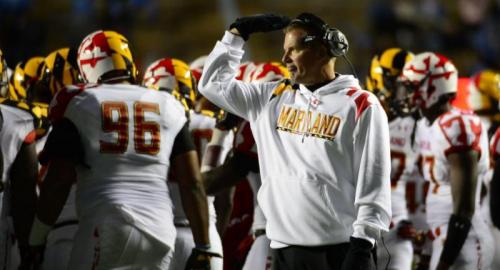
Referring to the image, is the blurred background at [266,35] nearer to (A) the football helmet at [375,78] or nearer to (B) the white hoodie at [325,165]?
(A) the football helmet at [375,78]

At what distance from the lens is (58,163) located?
510 centimetres

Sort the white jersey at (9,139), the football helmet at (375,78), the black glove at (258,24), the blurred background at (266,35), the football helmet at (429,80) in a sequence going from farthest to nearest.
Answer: the blurred background at (266,35) < the football helmet at (375,78) < the football helmet at (429,80) < the white jersey at (9,139) < the black glove at (258,24)

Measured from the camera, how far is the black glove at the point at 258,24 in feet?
17.2

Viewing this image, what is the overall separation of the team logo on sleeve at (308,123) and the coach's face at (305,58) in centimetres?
18

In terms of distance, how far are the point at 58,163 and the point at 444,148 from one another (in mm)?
2977

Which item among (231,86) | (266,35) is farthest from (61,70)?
(266,35)

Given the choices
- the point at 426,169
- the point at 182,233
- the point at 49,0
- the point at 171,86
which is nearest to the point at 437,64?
the point at 426,169

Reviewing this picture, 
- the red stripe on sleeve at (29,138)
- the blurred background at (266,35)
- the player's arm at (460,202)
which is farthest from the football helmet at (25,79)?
the blurred background at (266,35)

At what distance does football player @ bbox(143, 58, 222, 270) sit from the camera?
20.7 feet

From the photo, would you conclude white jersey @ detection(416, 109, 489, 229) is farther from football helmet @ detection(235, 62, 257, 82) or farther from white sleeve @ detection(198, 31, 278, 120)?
white sleeve @ detection(198, 31, 278, 120)

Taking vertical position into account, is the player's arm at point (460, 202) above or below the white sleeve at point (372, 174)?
below

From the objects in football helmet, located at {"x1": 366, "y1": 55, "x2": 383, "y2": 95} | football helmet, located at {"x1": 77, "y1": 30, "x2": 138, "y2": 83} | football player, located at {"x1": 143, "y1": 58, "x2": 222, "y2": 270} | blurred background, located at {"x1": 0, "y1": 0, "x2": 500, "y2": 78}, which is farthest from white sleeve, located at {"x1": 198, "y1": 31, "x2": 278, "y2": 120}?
blurred background, located at {"x1": 0, "y1": 0, "x2": 500, "y2": 78}

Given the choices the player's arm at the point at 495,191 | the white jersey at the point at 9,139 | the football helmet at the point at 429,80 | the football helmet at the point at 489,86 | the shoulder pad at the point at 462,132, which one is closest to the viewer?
the white jersey at the point at 9,139

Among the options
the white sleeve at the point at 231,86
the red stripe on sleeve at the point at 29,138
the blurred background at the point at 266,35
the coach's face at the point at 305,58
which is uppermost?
the coach's face at the point at 305,58
